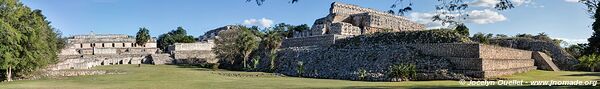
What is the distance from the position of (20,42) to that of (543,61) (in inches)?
1245

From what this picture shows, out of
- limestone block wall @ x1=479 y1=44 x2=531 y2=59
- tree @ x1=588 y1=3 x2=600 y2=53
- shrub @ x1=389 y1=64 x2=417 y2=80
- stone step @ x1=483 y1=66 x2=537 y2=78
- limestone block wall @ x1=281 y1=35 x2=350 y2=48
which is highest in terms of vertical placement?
limestone block wall @ x1=281 y1=35 x2=350 y2=48

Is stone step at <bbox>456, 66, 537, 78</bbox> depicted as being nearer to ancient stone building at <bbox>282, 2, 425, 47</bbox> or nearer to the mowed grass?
the mowed grass

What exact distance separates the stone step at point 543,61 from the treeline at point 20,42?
30.3 m

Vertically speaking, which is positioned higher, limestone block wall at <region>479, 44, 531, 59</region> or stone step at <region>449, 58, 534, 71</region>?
limestone block wall at <region>479, 44, 531, 59</region>

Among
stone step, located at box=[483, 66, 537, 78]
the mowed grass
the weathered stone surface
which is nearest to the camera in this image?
the mowed grass

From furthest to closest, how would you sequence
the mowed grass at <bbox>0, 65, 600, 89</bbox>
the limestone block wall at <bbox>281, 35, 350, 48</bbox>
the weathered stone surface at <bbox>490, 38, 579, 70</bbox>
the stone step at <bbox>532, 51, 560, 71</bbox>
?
the limestone block wall at <bbox>281, 35, 350, 48</bbox> → the weathered stone surface at <bbox>490, 38, 579, 70</bbox> → the stone step at <bbox>532, 51, 560, 71</bbox> → the mowed grass at <bbox>0, 65, 600, 89</bbox>

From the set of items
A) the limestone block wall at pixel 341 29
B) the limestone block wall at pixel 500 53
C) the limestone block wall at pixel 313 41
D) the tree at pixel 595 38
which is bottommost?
the limestone block wall at pixel 500 53

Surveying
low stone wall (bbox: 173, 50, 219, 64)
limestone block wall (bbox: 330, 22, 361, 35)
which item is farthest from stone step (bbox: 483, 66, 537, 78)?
low stone wall (bbox: 173, 50, 219, 64)

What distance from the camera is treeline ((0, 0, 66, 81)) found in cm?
2447

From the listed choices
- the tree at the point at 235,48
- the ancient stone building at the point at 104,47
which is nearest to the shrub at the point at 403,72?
the tree at the point at 235,48

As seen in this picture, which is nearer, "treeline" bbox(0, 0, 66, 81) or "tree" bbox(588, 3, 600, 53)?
"treeline" bbox(0, 0, 66, 81)

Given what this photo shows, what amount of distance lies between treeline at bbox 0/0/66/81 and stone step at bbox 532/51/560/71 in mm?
30346

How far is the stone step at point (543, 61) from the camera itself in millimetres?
37125

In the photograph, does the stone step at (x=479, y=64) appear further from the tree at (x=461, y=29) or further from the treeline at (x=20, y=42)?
the treeline at (x=20, y=42)
